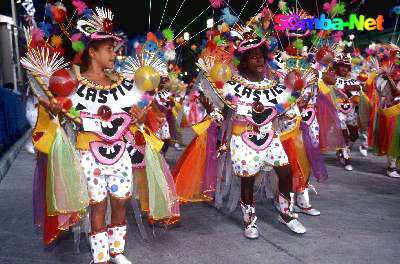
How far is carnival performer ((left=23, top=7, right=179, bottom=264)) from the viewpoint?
343 cm

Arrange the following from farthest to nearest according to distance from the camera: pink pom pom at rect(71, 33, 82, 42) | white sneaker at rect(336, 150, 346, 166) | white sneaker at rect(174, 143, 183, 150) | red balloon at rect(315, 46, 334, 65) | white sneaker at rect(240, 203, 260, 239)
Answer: white sneaker at rect(174, 143, 183, 150) → white sneaker at rect(336, 150, 346, 166) → red balloon at rect(315, 46, 334, 65) → white sneaker at rect(240, 203, 260, 239) → pink pom pom at rect(71, 33, 82, 42)

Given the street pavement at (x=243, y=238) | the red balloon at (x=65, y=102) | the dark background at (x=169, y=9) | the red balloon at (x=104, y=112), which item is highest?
the dark background at (x=169, y=9)

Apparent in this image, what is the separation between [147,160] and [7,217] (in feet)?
6.73

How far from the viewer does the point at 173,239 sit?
4.46m

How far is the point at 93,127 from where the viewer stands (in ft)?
11.6

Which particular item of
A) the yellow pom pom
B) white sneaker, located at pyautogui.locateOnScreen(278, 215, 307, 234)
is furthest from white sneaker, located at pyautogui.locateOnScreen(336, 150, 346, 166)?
the yellow pom pom

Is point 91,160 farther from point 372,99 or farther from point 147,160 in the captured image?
point 372,99

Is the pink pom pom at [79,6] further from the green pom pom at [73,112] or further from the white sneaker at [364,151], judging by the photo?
the white sneaker at [364,151]

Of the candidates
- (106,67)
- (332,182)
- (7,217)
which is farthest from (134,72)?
(332,182)

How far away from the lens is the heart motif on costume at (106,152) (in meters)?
3.52

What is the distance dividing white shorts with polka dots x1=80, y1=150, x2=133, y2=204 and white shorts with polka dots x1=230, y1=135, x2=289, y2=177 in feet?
4.15

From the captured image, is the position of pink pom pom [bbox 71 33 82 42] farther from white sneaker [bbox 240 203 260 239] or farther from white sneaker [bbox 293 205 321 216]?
white sneaker [bbox 293 205 321 216]

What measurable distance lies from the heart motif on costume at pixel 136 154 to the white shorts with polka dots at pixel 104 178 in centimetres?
40

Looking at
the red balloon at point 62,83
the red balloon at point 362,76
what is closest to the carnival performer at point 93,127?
the red balloon at point 62,83
